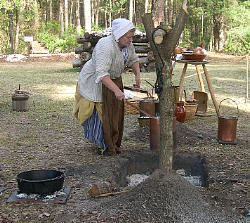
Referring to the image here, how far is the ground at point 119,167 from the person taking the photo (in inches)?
135

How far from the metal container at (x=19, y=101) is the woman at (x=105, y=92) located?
11.7 ft

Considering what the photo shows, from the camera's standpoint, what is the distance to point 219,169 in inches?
185

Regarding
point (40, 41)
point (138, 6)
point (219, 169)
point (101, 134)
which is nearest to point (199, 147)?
point (219, 169)

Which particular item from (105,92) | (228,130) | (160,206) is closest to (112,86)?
(105,92)

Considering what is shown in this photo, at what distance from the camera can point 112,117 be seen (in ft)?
17.2

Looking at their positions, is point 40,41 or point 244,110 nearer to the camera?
point 244,110

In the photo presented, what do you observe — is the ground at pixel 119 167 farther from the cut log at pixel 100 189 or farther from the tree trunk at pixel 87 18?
the tree trunk at pixel 87 18

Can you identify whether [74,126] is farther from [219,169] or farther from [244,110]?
[244,110]

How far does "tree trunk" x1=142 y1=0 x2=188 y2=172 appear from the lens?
356cm

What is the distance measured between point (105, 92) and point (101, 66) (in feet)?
1.66

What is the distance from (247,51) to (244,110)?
20.5 meters

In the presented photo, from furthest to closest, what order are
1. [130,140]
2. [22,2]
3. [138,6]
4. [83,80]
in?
[138,6]
[22,2]
[130,140]
[83,80]

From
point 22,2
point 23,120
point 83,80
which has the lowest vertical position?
point 23,120

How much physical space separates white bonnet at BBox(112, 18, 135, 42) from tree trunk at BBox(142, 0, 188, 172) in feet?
3.17
